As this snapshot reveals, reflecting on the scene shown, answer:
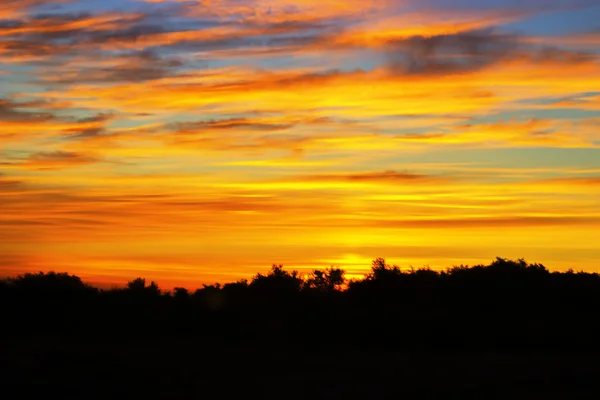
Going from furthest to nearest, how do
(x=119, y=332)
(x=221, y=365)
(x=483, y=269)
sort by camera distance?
(x=483, y=269)
(x=119, y=332)
(x=221, y=365)

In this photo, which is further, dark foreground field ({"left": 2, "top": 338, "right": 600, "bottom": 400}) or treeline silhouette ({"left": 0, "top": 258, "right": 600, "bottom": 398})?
treeline silhouette ({"left": 0, "top": 258, "right": 600, "bottom": 398})

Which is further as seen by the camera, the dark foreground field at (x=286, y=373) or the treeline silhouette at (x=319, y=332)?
the treeline silhouette at (x=319, y=332)

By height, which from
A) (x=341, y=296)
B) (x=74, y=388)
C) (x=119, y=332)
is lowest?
(x=74, y=388)

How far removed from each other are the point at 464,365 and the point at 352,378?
306 cm

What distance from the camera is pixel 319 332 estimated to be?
25.1 meters

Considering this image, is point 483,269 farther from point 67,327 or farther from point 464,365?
point 67,327

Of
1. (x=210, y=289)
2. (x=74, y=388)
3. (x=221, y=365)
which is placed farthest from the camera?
(x=210, y=289)

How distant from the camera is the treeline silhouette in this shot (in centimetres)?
1797

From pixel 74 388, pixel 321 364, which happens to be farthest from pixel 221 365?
pixel 74 388

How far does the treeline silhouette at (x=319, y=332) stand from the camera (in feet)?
59.0

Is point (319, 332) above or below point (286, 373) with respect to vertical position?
above

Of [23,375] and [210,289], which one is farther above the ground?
[210,289]

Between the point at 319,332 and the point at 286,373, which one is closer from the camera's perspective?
the point at 286,373

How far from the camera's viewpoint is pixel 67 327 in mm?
26484
